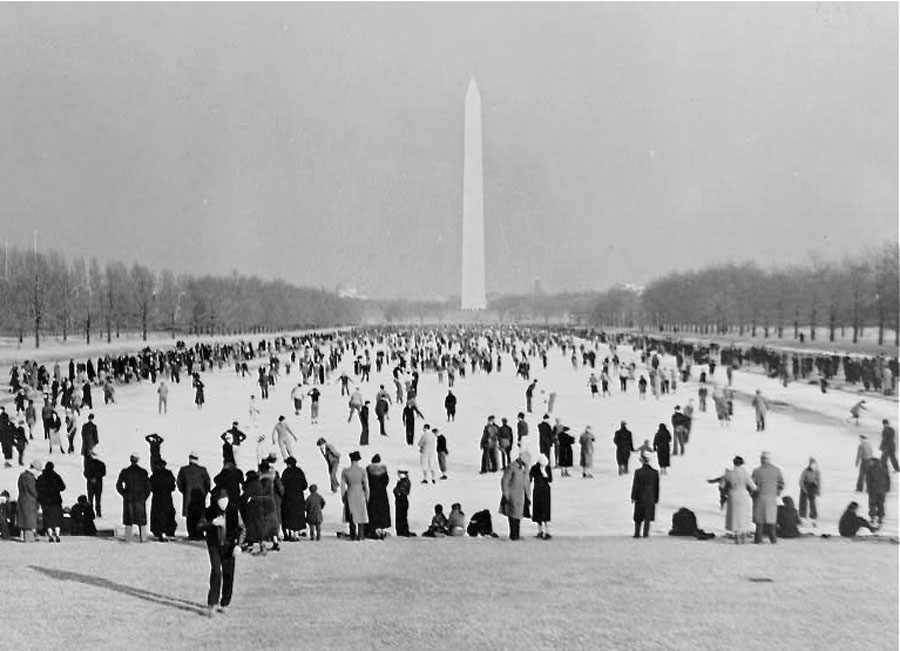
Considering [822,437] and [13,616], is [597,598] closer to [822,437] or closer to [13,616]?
[13,616]

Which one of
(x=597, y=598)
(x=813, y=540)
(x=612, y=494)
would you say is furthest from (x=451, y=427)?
(x=597, y=598)

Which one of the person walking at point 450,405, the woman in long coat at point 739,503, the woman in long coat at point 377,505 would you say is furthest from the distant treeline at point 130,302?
the woman in long coat at point 739,503

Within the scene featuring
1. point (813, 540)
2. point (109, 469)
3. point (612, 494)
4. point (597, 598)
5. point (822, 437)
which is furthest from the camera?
point (822, 437)

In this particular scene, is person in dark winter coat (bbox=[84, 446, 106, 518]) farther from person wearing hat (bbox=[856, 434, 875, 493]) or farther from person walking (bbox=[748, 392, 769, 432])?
person walking (bbox=[748, 392, 769, 432])

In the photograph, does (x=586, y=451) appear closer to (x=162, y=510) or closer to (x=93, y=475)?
(x=162, y=510)

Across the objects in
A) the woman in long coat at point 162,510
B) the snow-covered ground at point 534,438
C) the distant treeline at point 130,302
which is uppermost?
the distant treeline at point 130,302

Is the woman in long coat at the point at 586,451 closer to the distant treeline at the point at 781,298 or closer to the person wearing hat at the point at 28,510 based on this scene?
the person wearing hat at the point at 28,510

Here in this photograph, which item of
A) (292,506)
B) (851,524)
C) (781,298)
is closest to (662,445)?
(851,524)
